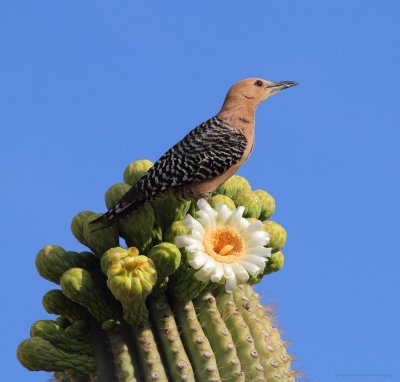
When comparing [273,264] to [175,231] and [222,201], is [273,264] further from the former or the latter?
[175,231]

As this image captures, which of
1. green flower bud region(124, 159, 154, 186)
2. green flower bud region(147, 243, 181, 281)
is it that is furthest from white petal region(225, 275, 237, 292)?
green flower bud region(124, 159, 154, 186)

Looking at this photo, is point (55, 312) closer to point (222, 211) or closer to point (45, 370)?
point (45, 370)

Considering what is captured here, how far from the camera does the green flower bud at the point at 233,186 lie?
5676 mm

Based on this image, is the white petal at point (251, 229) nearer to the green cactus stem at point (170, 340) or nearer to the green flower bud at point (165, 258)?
the green flower bud at point (165, 258)

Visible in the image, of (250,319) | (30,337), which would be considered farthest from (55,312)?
(250,319)

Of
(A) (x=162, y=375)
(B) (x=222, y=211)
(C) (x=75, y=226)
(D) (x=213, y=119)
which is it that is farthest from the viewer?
(D) (x=213, y=119)

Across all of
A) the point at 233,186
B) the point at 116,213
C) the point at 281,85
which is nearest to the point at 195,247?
the point at 116,213

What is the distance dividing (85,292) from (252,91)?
87.6 inches

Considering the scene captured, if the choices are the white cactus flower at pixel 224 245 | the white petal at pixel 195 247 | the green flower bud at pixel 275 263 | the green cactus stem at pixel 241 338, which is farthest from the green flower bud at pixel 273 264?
the white petal at pixel 195 247

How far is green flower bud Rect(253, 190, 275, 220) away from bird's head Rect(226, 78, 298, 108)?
0.73 metres

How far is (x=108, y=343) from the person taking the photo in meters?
4.85

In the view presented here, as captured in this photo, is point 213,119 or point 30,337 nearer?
point 30,337

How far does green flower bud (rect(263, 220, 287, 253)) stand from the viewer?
534cm

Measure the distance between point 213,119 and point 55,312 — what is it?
76.2 inches
